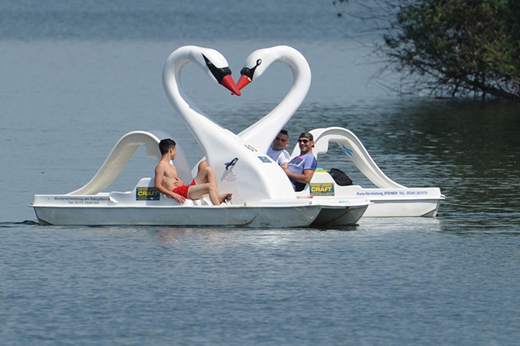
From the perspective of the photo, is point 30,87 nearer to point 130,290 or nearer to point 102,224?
point 102,224

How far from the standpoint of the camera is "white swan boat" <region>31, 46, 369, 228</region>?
55.3ft

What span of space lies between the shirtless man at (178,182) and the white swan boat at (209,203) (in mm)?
154

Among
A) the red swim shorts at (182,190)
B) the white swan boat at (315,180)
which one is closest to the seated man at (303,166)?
the white swan boat at (315,180)

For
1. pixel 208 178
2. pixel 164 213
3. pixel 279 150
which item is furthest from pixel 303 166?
pixel 164 213

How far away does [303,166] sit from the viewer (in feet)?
58.9

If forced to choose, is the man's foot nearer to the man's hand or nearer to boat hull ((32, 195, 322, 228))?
boat hull ((32, 195, 322, 228))

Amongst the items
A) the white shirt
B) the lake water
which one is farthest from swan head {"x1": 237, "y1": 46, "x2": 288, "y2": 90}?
the lake water

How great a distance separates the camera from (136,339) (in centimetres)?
1159

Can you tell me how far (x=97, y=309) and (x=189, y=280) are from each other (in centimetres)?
153

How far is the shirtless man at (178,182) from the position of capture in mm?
16984

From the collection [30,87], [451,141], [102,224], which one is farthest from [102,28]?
[102,224]

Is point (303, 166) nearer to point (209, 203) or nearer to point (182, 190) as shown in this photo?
point (209, 203)

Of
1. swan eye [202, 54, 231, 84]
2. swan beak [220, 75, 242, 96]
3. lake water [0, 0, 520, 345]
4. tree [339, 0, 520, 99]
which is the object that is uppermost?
tree [339, 0, 520, 99]

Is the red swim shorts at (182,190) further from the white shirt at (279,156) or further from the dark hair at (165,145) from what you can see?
the white shirt at (279,156)
